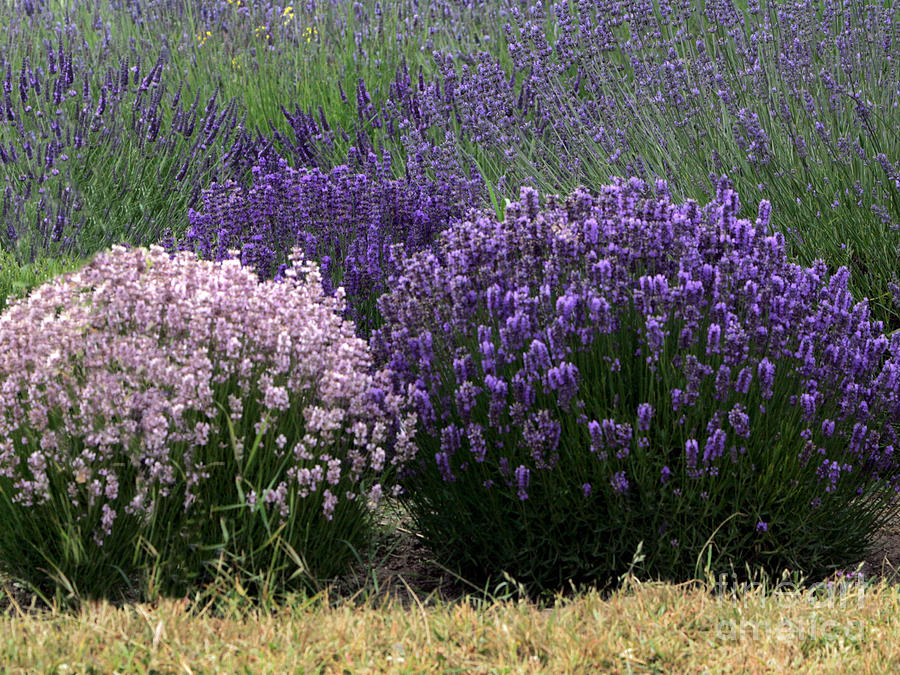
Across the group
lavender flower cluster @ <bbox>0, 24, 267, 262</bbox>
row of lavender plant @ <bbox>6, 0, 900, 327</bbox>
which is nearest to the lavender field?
row of lavender plant @ <bbox>6, 0, 900, 327</bbox>

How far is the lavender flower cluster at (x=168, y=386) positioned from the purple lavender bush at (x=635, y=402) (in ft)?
0.77

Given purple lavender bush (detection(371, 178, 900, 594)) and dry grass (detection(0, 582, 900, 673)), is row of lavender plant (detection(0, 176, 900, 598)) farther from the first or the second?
dry grass (detection(0, 582, 900, 673))

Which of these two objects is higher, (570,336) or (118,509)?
(570,336)

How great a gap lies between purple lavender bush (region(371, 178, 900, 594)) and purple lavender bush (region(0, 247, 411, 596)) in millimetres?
240

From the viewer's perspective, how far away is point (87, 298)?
10.9 feet

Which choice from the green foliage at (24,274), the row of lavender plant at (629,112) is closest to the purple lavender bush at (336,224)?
the row of lavender plant at (629,112)

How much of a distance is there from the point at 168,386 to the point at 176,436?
172mm

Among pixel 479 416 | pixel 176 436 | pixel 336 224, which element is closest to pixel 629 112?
pixel 336 224

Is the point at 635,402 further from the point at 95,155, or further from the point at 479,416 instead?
the point at 95,155

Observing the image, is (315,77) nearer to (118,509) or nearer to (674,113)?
(674,113)

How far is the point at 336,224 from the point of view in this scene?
4148 millimetres

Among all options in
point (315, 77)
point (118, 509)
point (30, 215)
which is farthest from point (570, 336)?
point (315, 77)

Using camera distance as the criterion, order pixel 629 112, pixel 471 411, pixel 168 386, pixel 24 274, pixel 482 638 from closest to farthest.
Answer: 1. pixel 482 638
2. pixel 168 386
3. pixel 471 411
4. pixel 24 274
5. pixel 629 112

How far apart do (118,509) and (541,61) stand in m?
3.63
